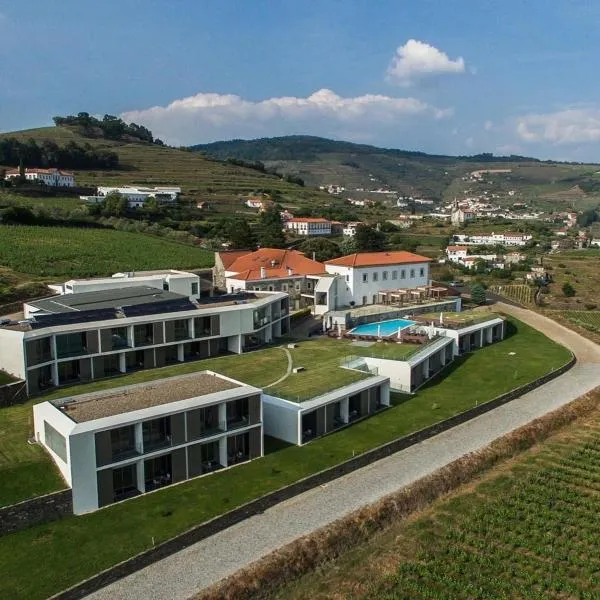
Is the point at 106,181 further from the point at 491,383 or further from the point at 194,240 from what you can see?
the point at 491,383

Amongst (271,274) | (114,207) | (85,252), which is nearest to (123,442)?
(271,274)

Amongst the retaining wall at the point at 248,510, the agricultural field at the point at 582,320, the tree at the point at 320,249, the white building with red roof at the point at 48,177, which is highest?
the white building with red roof at the point at 48,177

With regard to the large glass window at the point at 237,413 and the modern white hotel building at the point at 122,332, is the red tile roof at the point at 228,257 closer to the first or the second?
the modern white hotel building at the point at 122,332

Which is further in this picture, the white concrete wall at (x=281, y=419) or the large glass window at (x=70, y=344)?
the large glass window at (x=70, y=344)

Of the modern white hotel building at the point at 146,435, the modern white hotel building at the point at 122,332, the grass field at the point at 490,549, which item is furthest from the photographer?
the modern white hotel building at the point at 122,332

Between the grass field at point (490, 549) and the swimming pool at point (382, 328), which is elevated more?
the swimming pool at point (382, 328)

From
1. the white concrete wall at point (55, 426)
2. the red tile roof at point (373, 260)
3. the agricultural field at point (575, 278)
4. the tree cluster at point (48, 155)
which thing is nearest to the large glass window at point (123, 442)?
the white concrete wall at point (55, 426)
